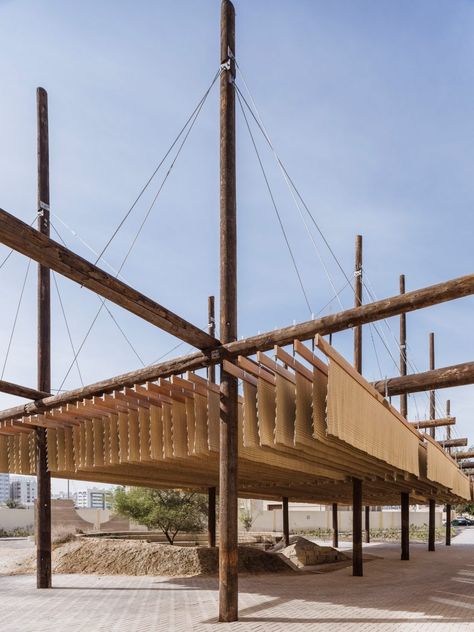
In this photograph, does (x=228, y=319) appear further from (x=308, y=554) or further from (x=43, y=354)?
(x=308, y=554)

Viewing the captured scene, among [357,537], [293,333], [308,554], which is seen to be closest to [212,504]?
[308,554]

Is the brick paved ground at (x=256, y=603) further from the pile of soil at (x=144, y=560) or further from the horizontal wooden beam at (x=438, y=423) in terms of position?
the horizontal wooden beam at (x=438, y=423)

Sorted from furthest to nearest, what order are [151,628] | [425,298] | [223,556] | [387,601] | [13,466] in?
1. [13,466]
2. [387,601]
3. [223,556]
4. [151,628]
5. [425,298]

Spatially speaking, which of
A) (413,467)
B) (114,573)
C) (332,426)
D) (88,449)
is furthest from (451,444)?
(332,426)

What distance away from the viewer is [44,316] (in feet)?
58.5

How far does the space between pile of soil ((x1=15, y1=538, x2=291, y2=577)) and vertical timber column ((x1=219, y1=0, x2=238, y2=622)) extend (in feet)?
27.8

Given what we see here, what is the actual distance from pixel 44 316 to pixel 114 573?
8.56 m

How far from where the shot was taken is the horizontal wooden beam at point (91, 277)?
8555 millimetres

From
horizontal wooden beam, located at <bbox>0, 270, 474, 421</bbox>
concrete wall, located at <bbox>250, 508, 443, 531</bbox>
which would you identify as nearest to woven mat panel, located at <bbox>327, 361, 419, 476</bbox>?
horizontal wooden beam, located at <bbox>0, 270, 474, 421</bbox>

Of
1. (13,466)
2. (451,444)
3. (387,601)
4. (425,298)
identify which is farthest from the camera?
(451,444)

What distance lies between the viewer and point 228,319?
1289cm

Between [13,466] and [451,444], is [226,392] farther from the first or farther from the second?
[451,444]

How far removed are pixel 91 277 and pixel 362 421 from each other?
6.00 m

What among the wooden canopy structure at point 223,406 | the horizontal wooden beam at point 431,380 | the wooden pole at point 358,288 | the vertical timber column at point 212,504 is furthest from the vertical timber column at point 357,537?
the vertical timber column at point 212,504
